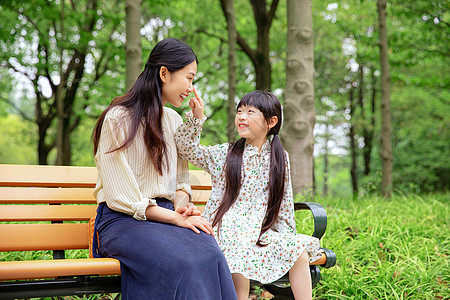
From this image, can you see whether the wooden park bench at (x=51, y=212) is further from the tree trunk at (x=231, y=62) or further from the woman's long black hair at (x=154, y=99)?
the tree trunk at (x=231, y=62)

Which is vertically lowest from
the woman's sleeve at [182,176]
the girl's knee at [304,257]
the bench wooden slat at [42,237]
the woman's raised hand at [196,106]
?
the girl's knee at [304,257]

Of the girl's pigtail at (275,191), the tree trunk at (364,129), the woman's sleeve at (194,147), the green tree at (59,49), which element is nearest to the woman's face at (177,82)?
the woman's sleeve at (194,147)

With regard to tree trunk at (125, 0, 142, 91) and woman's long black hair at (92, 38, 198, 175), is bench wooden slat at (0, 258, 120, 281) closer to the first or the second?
woman's long black hair at (92, 38, 198, 175)

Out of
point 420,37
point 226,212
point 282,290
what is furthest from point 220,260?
point 420,37

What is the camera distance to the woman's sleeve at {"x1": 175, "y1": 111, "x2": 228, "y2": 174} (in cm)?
252

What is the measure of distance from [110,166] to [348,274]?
6.22 ft

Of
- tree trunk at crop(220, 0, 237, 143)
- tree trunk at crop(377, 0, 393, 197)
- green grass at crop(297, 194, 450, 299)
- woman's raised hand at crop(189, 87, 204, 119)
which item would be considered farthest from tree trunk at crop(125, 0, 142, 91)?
tree trunk at crop(377, 0, 393, 197)

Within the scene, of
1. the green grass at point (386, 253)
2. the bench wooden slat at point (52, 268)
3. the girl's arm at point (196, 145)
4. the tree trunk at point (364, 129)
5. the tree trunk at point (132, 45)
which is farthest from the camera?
the tree trunk at point (364, 129)

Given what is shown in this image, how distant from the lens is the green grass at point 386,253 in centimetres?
309

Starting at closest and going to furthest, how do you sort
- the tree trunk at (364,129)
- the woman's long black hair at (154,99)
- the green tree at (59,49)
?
the woman's long black hair at (154,99) < the green tree at (59,49) < the tree trunk at (364,129)

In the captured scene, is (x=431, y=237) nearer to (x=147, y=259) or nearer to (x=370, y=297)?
(x=370, y=297)

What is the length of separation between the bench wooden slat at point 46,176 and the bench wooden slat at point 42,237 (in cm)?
26

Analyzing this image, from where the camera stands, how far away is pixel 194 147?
101 inches

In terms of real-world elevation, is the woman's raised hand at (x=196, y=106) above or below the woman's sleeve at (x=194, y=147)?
above
